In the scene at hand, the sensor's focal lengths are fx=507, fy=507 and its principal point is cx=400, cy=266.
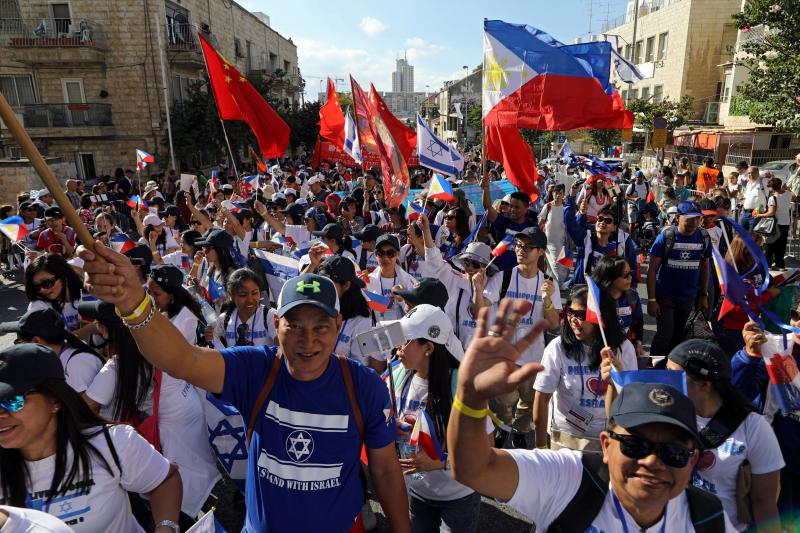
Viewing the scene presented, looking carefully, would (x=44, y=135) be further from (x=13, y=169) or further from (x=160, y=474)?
(x=160, y=474)

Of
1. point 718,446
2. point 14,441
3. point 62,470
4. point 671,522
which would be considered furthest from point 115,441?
point 718,446

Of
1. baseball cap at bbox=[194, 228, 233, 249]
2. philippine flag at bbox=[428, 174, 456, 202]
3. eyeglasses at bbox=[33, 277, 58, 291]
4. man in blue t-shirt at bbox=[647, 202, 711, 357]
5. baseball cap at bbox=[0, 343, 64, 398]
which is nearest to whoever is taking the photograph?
baseball cap at bbox=[0, 343, 64, 398]

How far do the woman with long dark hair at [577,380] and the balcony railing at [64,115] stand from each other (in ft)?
87.4

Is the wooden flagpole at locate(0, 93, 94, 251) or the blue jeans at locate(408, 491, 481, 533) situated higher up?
the wooden flagpole at locate(0, 93, 94, 251)

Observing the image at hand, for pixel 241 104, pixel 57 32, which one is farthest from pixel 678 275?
pixel 57 32

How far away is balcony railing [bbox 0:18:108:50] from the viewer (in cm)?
2300

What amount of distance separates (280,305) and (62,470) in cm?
102

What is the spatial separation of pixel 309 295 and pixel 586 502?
1.27m

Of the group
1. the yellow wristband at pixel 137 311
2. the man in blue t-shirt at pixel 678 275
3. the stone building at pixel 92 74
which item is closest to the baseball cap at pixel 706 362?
the yellow wristband at pixel 137 311

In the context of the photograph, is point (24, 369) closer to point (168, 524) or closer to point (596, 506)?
point (168, 524)

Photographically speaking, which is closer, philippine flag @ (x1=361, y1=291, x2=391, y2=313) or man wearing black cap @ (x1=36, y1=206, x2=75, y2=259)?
philippine flag @ (x1=361, y1=291, x2=391, y2=313)

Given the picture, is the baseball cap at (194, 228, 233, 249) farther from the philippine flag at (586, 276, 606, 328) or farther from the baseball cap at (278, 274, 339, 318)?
the philippine flag at (586, 276, 606, 328)

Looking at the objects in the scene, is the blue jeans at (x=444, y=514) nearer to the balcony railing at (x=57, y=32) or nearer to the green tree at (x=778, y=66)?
the green tree at (x=778, y=66)

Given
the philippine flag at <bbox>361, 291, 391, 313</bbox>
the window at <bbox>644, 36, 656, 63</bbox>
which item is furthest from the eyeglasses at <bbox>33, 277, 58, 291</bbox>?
the window at <bbox>644, 36, 656, 63</bbox>
